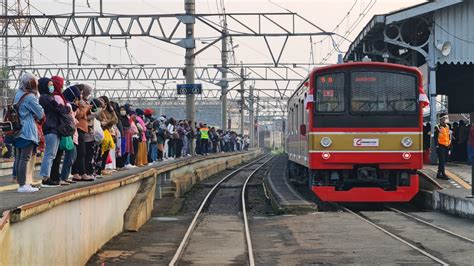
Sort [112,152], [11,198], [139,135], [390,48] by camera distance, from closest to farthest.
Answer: [11,198]
[112,152]
[139,135]
[390,48]

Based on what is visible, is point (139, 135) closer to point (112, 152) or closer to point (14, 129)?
point (112, 152)

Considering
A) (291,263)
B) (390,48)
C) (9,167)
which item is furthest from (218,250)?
(390,48)

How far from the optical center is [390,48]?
92.7ft

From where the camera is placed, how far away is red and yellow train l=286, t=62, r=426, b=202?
56.4ft

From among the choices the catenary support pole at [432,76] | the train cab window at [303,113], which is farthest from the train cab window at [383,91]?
the catenary support pole at [432,76]

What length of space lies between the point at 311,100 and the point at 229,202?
6.03 m

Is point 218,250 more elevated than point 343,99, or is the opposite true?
point 343,99

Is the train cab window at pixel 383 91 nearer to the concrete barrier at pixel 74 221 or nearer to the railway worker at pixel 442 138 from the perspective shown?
the railway worker at pixel 442 138

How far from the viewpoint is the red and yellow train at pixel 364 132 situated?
677 inches

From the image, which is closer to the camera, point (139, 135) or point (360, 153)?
point (360, 153)

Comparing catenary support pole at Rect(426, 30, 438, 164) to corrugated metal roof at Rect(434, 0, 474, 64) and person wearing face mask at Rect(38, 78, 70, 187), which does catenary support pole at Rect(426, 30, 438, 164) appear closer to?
corrugated metal roof at Rect(434, 0, 474, 64)

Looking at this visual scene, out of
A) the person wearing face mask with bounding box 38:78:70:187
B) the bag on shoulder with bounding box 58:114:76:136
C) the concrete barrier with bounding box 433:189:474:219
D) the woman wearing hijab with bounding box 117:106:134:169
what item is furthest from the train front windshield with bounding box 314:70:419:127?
the person wearing face mask with bounding box 38:78:70:187

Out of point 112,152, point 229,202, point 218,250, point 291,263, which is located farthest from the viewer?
point 229,202

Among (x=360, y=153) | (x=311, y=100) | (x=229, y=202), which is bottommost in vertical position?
(x=229, y=202)
